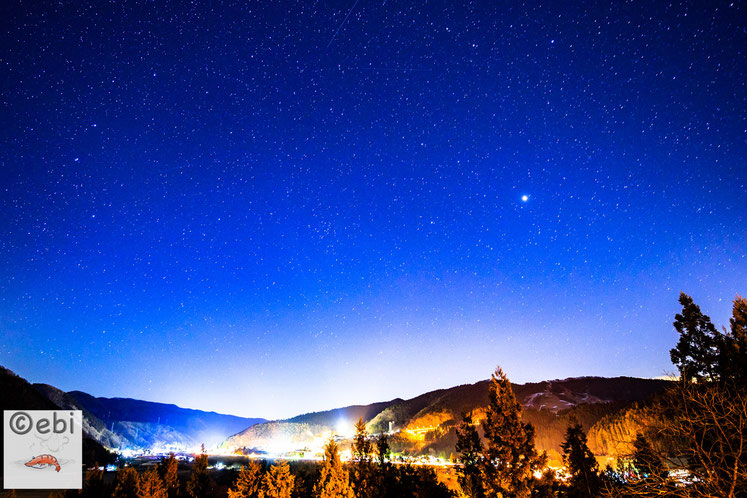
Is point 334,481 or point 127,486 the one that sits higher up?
point 334,481

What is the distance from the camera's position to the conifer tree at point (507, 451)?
23438 millimetres

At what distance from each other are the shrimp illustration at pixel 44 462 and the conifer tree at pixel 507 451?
37.5 meters

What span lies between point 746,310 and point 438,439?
163821 millimetres

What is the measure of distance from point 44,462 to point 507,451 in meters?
40.5

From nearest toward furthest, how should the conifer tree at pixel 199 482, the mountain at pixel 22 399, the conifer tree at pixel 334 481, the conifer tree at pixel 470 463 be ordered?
the conifer tree at pixel 334 481 → the conifer tree at pixel 470 463 → the conifer tree at pixel 199 482 → the mountain at pixel 22 399

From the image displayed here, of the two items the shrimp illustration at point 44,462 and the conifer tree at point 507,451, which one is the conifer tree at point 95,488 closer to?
the shrimp illustration at point 44,462

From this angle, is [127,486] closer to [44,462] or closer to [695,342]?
[44,462]

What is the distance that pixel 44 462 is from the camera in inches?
1368

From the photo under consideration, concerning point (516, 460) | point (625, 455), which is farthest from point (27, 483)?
point (625, 455)

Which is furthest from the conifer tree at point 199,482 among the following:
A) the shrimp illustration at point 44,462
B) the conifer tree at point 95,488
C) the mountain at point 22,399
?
the mountain at point 22,399

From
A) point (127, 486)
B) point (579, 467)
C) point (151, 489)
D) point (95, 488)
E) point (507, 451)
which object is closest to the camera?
point (507, 451)

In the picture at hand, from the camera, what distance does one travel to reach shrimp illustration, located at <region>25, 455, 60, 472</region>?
112 feet

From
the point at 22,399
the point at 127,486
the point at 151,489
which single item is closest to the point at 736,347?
the point at 151,489

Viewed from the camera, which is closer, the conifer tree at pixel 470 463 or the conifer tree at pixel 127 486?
the conifer tree at pixel 470 463
